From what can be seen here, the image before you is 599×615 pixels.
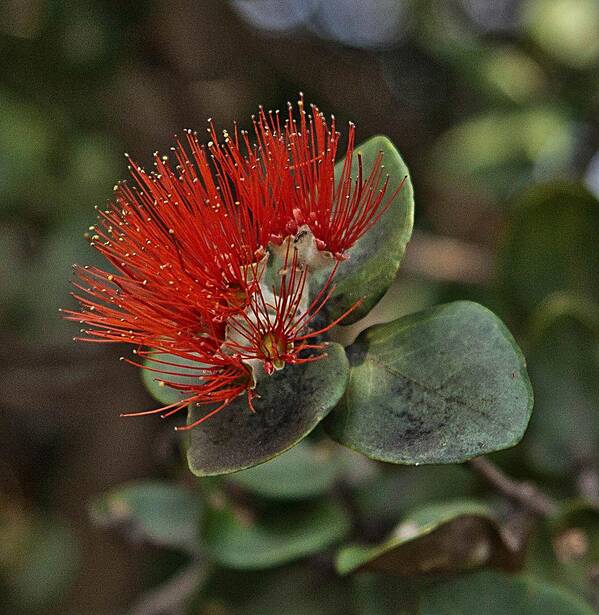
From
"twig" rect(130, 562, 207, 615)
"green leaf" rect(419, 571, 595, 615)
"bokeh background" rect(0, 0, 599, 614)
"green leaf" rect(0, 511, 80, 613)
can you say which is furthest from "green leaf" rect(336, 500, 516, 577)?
"green leaf" rect(0, 511, 80, 613)

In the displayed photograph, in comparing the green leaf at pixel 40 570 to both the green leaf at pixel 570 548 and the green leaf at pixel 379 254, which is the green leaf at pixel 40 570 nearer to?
the green leaf at pixel 570 548

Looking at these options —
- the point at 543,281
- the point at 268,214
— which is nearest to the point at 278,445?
the point at 268,214

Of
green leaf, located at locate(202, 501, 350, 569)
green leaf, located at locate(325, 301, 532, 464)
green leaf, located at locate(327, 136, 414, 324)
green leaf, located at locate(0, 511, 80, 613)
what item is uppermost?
green leaf, located at locate(327, 136, 414, 324)

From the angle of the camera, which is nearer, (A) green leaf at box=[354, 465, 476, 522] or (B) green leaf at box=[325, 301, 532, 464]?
(B) green leaf at box=[325, 301, 532, 464]

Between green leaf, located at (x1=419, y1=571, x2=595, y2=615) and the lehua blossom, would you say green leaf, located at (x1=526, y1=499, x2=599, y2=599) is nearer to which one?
green leaf, located at (x1=419, y1=571, x2=595, y2=615)

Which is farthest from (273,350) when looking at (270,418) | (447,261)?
(447,261)

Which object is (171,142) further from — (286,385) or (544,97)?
(286,385)

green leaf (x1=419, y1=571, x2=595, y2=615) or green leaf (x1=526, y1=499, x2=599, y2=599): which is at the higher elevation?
green leaf (x1=419, y1=571, x2=595, y2=615)

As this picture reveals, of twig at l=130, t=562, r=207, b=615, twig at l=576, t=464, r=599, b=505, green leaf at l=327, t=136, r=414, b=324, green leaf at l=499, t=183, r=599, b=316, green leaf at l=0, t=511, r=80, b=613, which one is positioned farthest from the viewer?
green leaf at l=0, t=511, r=80, b=613
